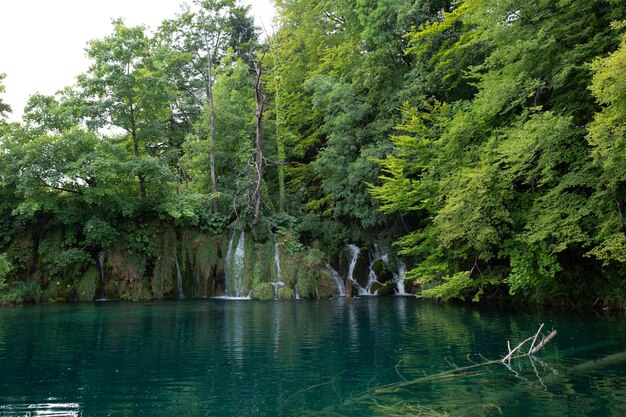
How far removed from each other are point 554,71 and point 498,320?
6637 millimetres

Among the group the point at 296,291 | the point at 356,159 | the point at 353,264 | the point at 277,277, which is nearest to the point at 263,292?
the point at 277,277

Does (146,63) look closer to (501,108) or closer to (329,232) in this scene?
(329,232)

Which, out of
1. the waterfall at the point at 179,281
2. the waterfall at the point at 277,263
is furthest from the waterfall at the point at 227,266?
the waterfall at the point at 277,263

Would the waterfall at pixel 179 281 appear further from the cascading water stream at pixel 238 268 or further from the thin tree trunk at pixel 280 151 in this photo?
the thin tree trunk at pixel 280 151

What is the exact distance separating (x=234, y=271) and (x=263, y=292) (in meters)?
2.30

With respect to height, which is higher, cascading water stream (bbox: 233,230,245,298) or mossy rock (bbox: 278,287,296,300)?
cascading water stream (bbox: 233,230,245,298)

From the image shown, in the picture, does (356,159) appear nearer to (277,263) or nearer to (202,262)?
(277,263)

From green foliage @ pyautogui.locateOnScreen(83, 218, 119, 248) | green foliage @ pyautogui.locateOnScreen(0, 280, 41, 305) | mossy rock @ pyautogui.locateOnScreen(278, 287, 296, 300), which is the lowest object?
mossy rock @ pyautogui.locateOnScreen(278, 287, 296, 300)

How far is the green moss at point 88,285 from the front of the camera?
21250 mm

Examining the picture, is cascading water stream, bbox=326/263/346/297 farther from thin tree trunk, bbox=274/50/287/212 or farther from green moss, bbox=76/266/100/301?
green moss, bbox=76/266/100/301

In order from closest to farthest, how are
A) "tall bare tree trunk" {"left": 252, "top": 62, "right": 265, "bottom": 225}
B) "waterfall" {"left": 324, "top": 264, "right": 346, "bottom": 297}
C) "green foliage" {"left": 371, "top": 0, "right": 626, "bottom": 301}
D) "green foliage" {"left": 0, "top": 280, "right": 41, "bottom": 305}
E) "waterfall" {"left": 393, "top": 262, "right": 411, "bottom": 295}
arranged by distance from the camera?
"green foliage" {"left": 371, "top": 0, "right": 626, "bottom": 301}
"green foliage" {"left": 0, "top": 280, "right": 41, "bottom": 305}
"waterfall" {"left": 324, "top": 264, "right": 346, "bottom": 297}
"waterfall" {"left": 393, "top": 262, "right": 411, "bottom": 295}
"tall bare tree trunk" {"left": 252, "top": 62, "right": 265, "bottom": 225}

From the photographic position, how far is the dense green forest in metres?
12.1

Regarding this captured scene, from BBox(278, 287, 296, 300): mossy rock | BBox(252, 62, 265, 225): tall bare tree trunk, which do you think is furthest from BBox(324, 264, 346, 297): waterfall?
BBox(252, 62, 265, 225): tall bare tree trunk

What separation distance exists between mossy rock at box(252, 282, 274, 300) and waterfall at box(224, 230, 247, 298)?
95 cm
